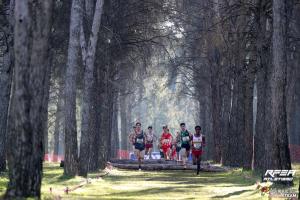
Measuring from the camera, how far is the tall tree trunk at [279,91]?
15586 millimetres

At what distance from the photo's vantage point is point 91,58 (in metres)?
19.4

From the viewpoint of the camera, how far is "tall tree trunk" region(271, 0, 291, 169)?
15.6m

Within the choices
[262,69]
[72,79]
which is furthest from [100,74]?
[262,69]

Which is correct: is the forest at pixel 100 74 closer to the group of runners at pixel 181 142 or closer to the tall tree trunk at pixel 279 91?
the tall tree trunk at pixel 279 91

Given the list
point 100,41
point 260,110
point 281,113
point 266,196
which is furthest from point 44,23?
point 100,41

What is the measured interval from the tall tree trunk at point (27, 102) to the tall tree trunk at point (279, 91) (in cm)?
737

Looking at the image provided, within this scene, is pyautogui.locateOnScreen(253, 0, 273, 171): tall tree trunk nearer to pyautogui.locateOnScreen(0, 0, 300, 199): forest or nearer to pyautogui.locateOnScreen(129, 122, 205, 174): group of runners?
pyautogui.locateOnScreen(0, 0, 300, 199): forest

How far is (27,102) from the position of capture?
32.4 ft

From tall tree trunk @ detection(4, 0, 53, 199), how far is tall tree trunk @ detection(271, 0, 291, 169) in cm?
737

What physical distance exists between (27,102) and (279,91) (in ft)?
25.4

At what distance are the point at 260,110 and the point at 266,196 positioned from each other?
25.8 ft

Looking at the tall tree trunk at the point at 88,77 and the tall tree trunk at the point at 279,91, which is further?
the tall tree trunk at the point at 88,77

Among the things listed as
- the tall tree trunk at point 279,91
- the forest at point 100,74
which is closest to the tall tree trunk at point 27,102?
the forest at point 100,74

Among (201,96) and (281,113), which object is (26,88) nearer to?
(281,113)
